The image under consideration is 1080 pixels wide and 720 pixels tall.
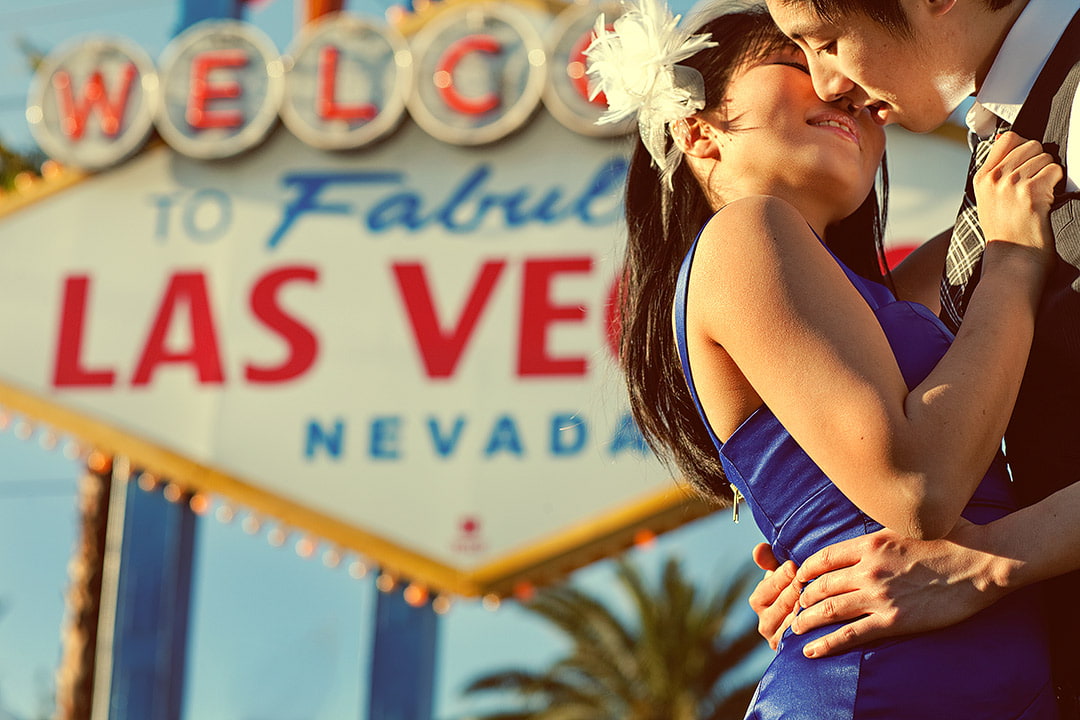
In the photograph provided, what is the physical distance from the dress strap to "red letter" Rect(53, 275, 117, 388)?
7280 mm

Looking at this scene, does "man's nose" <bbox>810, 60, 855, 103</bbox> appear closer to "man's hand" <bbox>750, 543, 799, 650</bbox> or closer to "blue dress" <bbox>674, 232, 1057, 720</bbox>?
"blue dress" <bbox>674, 232, 1057, 720</bbox>

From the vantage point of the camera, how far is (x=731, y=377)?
205 cm

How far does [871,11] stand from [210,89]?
780cm

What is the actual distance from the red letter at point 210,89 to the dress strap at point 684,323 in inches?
293

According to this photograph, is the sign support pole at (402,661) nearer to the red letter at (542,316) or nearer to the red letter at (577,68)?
the red letter at (542,316)

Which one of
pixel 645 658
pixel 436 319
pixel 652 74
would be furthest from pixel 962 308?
pixel 645 658

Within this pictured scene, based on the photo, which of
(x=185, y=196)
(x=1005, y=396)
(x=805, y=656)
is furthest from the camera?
(x=185, y=196)

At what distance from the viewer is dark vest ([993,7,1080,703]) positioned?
A: 1.95 metres

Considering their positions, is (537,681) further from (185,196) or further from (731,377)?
(731,377)

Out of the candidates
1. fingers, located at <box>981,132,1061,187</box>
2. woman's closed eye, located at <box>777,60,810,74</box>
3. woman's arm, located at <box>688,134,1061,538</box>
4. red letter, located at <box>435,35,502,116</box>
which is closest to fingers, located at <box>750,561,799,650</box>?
woman's arm, located at <box>688,134,1061,538</box>

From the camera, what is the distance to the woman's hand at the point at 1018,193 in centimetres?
199

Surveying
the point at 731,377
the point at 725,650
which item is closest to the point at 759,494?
the point at 731,377

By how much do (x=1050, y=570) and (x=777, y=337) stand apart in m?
0.45

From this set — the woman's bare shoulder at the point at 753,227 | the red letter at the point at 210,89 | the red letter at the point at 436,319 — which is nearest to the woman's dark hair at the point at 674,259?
the woman's bare shoulder at the point at 753,227
